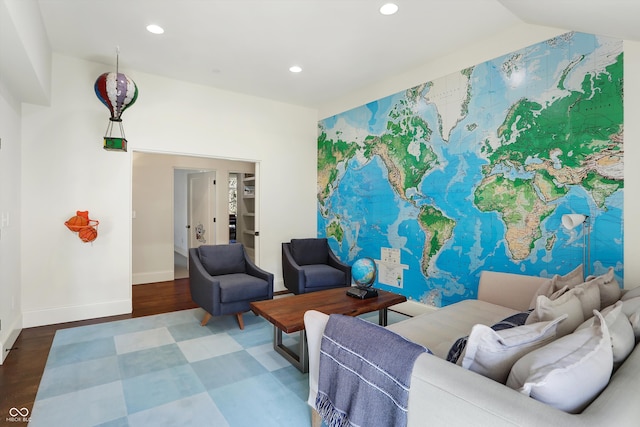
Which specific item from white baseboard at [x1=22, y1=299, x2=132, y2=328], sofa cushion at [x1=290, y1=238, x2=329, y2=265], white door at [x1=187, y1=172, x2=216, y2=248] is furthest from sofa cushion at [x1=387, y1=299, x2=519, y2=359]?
white door at [x1=187, y1=172, x2=216, y2=248]

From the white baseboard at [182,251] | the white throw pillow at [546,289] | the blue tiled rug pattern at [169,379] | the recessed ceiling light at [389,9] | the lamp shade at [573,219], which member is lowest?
the blue tiled rug pattern at [169,379]

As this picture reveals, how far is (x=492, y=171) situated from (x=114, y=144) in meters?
3.99

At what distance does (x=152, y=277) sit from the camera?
5734mm

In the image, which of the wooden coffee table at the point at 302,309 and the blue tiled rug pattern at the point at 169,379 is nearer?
the blue tiled rug pattern at the point at 169,379

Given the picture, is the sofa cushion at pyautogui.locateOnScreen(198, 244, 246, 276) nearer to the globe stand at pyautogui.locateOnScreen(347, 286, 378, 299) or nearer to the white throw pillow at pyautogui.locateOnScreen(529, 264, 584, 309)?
the globe stand at pyautogui.locateOnScreen(347, 286, 378, 299)

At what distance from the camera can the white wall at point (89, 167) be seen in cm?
355

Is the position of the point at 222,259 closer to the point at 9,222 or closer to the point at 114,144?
the point at 114,144

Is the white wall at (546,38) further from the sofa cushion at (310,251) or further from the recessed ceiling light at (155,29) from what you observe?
the recessed ceiling light at (155,29)

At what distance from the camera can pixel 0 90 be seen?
271 cm

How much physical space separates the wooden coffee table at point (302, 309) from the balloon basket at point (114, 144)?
2.33 m

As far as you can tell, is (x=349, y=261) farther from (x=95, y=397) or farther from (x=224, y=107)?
(x=95, y=397)

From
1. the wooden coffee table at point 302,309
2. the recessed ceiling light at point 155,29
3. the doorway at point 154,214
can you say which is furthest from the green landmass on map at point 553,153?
the doorway at point 154,214

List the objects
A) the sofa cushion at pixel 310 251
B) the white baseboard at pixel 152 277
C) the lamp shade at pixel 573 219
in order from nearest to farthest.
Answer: the lamp shade at pixel 573 219
the sofa cushion at pixel 310 251
the white baseboard at pixel 152 277

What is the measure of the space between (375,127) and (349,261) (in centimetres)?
201
